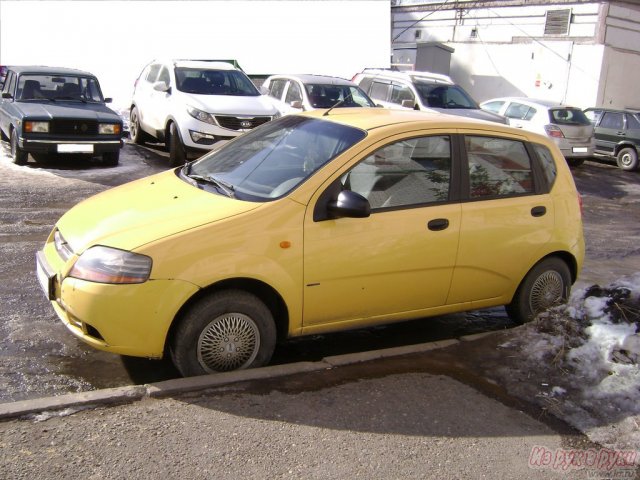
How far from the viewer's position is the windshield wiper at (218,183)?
4512mm

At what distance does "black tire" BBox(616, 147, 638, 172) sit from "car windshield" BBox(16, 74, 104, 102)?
1289 cm

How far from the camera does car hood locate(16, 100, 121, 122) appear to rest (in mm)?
10812

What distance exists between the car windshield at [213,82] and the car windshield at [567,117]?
7638 mm

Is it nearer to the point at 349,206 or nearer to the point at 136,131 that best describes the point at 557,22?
the point at 136,131

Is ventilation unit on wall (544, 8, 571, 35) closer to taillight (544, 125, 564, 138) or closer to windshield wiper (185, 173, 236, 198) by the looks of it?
taillight (544, 125, 564, 138)

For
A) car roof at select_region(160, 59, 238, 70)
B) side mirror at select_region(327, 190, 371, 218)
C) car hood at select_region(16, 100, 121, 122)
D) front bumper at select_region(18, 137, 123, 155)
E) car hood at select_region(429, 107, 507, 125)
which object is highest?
car roof at select_region(160, 59, 238, 70)

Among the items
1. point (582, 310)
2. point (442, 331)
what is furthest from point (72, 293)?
point (582, 310)

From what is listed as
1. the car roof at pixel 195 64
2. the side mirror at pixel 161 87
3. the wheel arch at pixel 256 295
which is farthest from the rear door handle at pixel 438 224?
the car roof at pixel 195 64

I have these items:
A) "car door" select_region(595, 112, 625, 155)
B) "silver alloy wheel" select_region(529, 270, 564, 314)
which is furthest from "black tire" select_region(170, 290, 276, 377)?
"car door" select_region(595, 112, 625, 155)

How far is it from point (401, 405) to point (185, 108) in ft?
28.8

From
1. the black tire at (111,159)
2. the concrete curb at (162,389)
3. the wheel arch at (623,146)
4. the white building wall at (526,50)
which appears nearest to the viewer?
the concrete curb at (162,389)

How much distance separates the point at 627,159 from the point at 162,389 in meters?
16.4

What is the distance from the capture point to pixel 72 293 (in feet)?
12.9

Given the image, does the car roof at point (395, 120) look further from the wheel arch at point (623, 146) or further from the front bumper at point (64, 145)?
the wheel arch at point (623, 146)
